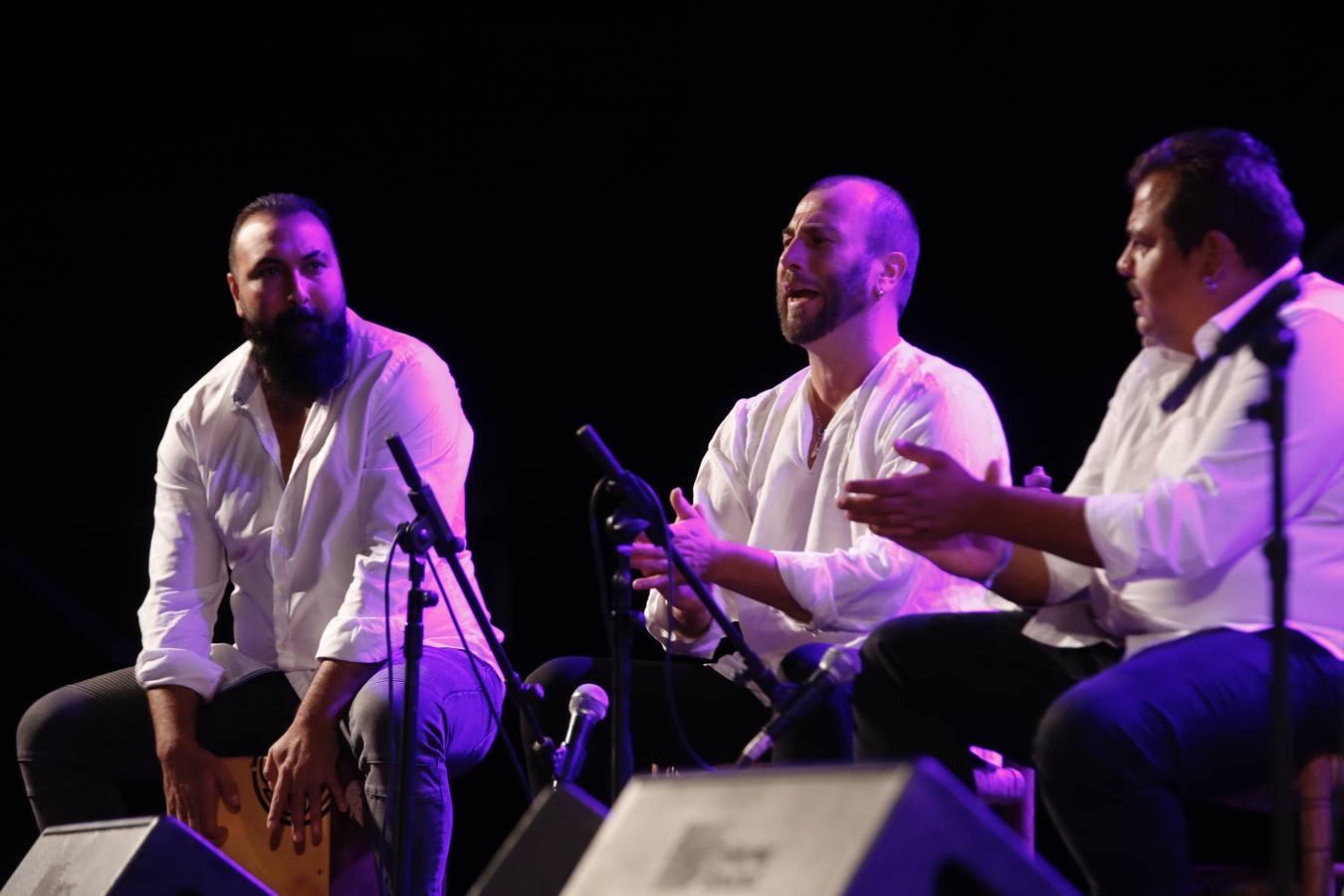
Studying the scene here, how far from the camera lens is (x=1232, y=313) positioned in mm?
2779

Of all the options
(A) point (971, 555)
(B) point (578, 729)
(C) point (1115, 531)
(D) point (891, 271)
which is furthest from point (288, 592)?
(C) point (1115, 531)

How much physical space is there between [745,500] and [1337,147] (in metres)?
1.73

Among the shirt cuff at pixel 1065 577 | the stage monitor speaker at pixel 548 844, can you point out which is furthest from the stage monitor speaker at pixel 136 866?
the shirt cuff at pixel 1065 577

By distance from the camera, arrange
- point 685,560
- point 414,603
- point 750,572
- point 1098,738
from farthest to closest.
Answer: point 750,572 → point 685,560 → point 414,603 → point 1098,738

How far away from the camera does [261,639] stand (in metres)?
4.14

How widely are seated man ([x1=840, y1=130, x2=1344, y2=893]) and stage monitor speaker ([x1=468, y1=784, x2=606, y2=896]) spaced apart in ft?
2.13

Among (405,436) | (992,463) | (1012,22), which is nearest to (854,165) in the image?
(1012,22)

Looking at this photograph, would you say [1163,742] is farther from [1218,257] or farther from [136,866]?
[136,866]

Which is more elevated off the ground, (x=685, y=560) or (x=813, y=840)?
(x=813, y=840)

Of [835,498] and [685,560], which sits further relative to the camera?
[835,498]

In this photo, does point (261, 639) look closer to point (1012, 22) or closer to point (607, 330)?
point (607, 330)

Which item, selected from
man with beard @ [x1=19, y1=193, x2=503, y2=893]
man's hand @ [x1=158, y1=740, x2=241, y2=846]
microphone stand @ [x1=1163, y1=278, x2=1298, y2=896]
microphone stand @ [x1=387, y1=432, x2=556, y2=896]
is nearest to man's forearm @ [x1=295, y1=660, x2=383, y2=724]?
man with beard @ [x1=19, y1=193, x2=503, y2=893]

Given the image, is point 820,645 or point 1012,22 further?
point 1012,22

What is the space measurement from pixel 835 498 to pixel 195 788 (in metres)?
1.67
